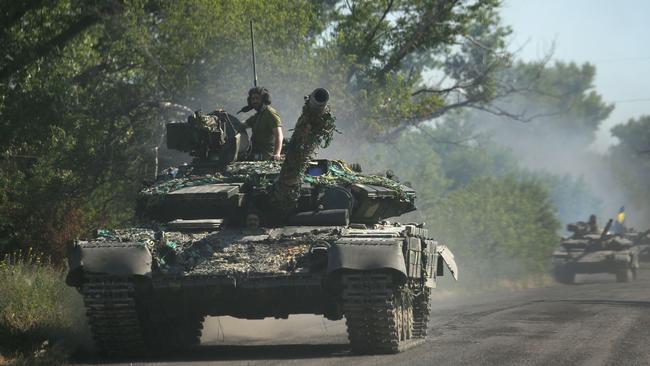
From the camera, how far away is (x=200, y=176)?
14.7 metres

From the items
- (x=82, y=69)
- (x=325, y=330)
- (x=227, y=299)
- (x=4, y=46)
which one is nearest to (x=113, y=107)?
(x=82, y=69)

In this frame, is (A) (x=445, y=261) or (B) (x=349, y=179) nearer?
(B) (x=349, y=179)

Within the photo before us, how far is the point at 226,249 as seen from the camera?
12742mm

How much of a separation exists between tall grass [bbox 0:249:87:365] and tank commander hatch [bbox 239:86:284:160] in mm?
3200

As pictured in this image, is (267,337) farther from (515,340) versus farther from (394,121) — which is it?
(394,121)

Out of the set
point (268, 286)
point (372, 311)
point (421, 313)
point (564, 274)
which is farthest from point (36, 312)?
point (564, 274)

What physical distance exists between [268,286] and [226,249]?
75 cm

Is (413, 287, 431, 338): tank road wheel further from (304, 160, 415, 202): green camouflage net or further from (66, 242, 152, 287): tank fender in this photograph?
(66, 242, 152, 287): tank fender

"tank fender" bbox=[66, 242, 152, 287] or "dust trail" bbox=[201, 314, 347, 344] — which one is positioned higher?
"tank fender" bbox=[66, 242, 152, 287]

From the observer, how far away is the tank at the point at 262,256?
40.0ft

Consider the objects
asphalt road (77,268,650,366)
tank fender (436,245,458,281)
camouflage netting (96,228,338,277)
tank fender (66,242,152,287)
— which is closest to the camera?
asphalt road (77,268,650,366)

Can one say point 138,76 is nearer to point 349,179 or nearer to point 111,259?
point 349,179

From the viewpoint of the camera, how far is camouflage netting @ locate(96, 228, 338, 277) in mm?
12398

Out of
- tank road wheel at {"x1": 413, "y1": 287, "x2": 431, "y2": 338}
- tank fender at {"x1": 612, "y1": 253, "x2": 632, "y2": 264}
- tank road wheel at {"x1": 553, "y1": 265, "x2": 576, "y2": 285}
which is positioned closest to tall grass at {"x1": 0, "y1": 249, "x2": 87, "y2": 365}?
tank road wheel at {"x1": 413, "y1": 287, "x2": 431, "y2": 338}
